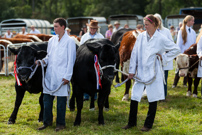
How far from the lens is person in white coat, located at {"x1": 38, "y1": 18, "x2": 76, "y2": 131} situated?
566cm

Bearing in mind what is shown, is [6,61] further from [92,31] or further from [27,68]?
[27,68]

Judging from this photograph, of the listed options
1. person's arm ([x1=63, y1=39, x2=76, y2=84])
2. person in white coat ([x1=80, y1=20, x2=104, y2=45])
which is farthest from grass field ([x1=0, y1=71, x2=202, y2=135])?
person in white coat ([x1=80, y1=20, x2=104, y2=45])

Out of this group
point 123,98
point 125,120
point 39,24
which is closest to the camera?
point 125,120

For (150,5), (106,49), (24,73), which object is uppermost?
(150,5)

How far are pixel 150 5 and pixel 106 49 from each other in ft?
168

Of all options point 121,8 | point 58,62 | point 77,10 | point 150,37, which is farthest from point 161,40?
point 77,10

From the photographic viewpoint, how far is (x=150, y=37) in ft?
18.5

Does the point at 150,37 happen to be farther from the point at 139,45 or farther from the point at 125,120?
the point at 125,120

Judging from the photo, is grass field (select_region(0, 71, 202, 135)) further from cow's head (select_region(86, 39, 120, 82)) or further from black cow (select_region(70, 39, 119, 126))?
cow's head (select_region(86, 39, 120, 82))

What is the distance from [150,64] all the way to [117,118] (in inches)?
71.4

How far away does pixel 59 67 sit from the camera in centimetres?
566

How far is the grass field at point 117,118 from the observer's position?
581 cm

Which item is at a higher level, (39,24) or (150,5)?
(150,5)

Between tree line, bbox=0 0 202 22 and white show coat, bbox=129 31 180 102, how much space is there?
43.6m
